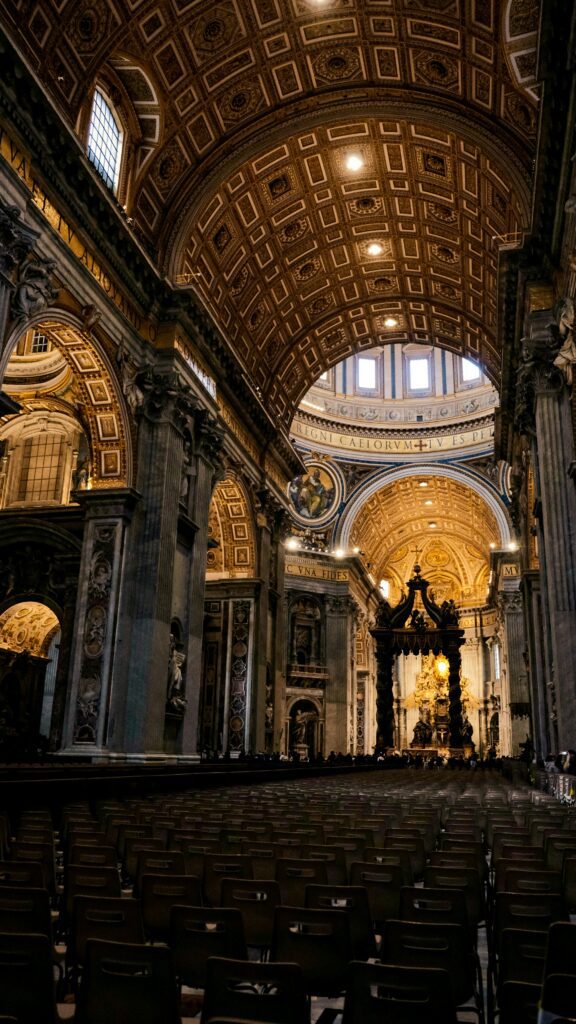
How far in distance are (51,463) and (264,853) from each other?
15.8 m

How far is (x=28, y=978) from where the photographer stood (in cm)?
249

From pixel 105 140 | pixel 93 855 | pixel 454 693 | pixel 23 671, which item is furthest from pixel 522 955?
pixel 454 693

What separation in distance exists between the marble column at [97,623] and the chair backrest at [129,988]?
12814 mm

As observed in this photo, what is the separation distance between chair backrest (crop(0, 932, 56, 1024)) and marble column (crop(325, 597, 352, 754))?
119ft

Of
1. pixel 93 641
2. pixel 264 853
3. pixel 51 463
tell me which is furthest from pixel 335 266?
pixel 264 853

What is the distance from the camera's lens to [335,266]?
23.7 metres

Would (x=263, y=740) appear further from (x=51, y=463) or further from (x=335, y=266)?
(x=335, y=266)

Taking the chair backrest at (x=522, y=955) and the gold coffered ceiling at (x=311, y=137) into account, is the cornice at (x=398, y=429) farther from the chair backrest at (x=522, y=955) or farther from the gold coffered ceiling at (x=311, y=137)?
the chair backrest at (x=522, y=955)

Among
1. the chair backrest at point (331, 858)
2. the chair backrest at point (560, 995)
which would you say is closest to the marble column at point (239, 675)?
the chair backrest at point (331, 858)

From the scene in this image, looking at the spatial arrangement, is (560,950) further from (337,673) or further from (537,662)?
(337,673)

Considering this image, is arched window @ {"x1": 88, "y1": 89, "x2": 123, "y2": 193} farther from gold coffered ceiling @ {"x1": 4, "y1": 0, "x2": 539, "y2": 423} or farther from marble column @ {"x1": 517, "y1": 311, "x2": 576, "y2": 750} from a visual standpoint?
marble column @ {"x1": 517, "y1": 311, "x2": 576, "y2": 750}

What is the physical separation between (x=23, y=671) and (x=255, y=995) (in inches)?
733

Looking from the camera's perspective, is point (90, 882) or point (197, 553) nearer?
point (90, 882)

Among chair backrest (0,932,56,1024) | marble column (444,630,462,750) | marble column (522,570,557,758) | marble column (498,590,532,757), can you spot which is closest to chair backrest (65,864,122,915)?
chair backrest (0,932,56,1024)
